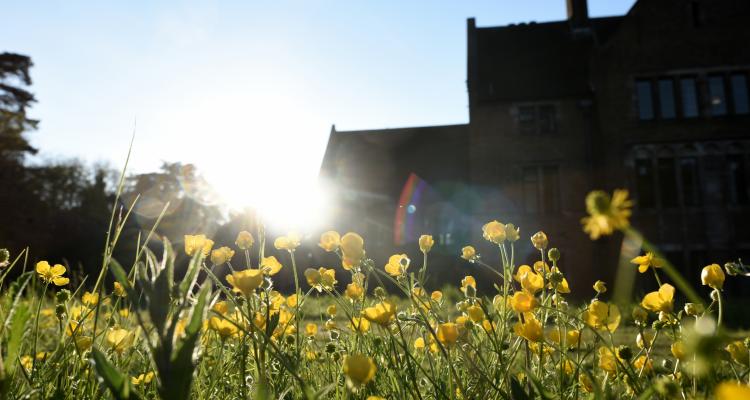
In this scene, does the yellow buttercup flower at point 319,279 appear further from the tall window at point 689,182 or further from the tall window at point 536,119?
the tall window at point 536,119

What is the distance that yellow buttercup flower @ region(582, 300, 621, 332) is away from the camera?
4.67 feet

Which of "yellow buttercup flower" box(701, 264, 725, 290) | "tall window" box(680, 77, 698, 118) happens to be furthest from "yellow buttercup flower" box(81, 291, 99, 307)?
"tall window" box(680, 77, 698, 118)

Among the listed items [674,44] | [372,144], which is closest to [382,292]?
[674,44]

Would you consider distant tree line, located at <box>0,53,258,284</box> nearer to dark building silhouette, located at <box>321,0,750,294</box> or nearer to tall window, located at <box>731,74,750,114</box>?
dark building silhouette, located at <box>321,0,750,294</box>

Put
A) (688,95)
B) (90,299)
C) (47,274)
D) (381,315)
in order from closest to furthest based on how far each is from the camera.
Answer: (381,315) → (47,274) → (90,299) → (688,95)

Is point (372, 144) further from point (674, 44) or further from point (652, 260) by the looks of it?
point (652, 260)

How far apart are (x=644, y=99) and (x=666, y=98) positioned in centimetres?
65

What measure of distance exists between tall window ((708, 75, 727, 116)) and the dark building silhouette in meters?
0.03

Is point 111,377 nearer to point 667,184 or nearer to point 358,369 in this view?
point 358,369

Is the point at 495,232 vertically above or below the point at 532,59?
below

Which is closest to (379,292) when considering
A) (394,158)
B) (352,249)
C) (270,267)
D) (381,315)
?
(270,267)

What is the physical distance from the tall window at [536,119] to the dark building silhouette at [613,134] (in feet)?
0.11

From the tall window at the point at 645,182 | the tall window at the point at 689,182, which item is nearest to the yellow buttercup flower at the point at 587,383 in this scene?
the tall window at the point at 645,182

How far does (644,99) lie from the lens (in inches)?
654
